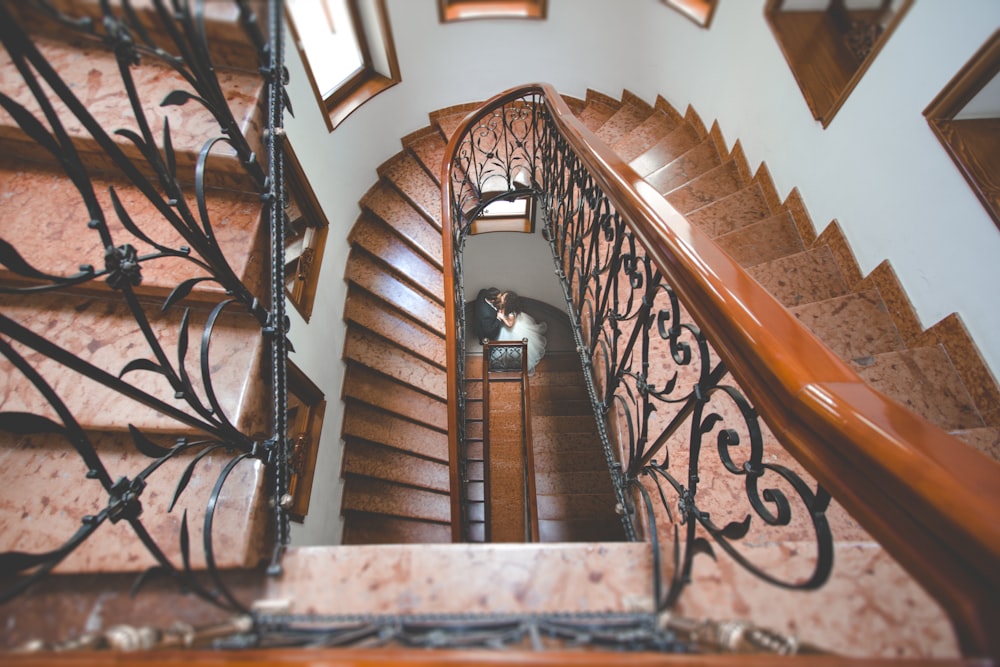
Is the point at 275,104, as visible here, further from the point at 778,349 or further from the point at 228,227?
the point at 778,349

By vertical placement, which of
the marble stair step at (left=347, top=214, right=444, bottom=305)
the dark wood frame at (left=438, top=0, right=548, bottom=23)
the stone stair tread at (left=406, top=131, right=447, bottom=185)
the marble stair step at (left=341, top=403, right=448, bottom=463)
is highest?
the stone stair tread at (left=406, top=131, right=447, bottom=185)

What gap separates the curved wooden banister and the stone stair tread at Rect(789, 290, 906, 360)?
136cm

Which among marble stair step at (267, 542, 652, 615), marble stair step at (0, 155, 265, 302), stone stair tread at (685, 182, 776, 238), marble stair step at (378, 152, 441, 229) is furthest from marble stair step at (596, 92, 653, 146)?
marble stair step at (267, 542, 652, 615)

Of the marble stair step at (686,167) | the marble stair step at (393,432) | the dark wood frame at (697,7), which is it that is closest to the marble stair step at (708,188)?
the marble stair step at (686,167)

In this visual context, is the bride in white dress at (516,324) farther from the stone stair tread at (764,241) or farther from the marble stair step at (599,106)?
the stone stair tread at (764,241)

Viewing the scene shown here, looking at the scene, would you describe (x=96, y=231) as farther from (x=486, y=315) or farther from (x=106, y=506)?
(x=486, y=315)

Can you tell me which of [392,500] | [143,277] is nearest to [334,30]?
[143,277]

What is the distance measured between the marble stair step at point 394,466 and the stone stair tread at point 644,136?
2.73 meters

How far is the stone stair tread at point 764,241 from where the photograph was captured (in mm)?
2139

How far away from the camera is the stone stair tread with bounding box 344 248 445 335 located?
3242mm

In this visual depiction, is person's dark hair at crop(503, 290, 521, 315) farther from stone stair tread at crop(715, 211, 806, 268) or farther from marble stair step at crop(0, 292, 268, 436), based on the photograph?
marble stair step at crop(0, 292, 268, 436)

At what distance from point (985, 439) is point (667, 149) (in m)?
2.48

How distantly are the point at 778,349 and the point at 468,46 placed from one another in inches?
87.0

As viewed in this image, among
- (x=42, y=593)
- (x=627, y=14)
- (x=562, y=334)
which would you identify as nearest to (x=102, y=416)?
(x=42, y=593)
